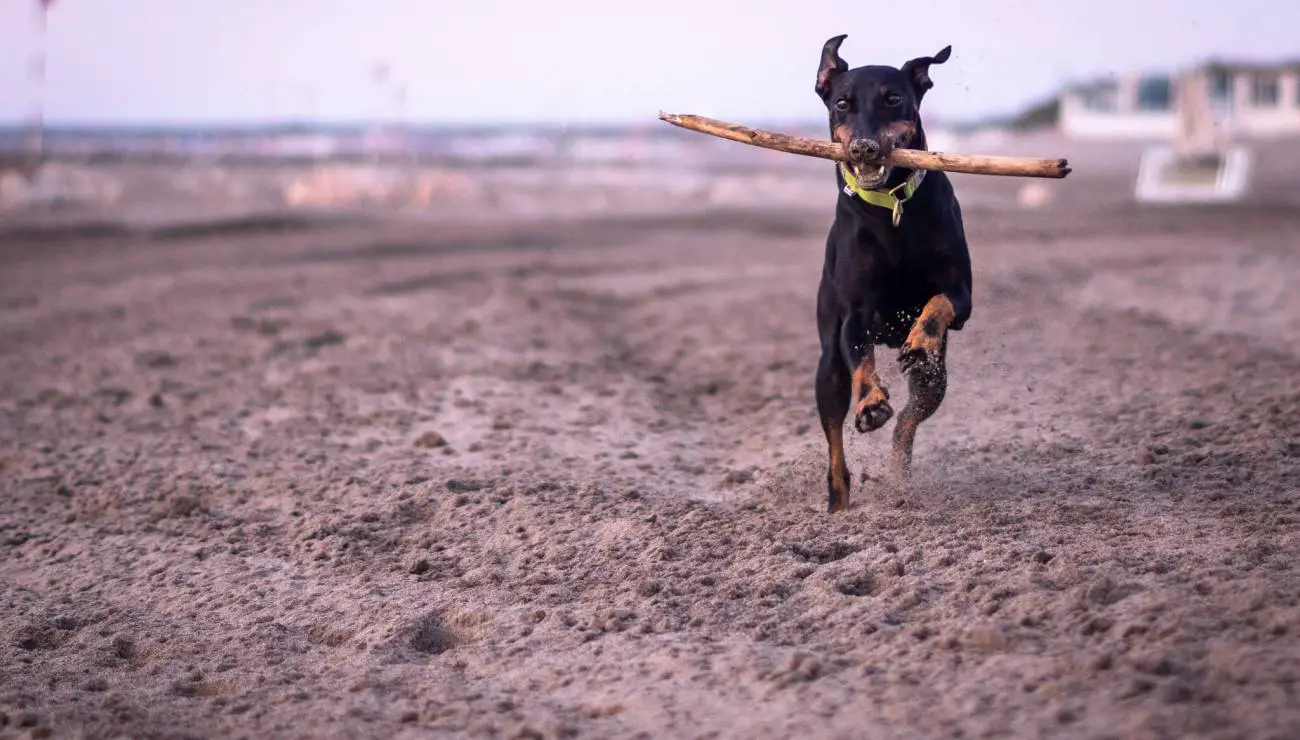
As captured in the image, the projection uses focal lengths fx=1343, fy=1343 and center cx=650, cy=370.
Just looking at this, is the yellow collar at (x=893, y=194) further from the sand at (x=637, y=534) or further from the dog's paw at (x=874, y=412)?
the sand at (x=637, y=534)

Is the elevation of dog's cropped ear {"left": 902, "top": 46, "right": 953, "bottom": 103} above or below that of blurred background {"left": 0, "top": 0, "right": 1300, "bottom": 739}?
above

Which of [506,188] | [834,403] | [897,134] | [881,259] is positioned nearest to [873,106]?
[897,134]

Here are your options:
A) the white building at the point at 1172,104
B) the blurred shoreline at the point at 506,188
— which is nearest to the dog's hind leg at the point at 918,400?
the blurred shoreline at the point at 506,188

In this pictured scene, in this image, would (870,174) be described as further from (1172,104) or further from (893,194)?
(1172,104)

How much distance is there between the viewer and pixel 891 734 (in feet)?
10.9

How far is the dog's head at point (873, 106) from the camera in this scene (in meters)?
4.95

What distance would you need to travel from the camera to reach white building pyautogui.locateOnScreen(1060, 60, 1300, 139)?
2073 inches

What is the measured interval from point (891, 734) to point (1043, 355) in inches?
232

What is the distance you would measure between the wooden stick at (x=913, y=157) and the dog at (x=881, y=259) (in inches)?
3.5

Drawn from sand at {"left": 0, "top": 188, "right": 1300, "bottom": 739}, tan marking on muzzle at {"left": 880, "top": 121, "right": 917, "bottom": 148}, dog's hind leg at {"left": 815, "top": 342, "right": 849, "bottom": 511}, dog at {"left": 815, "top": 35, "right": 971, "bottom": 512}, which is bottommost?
sand at {"left": 0, "top": 188, "right": 1300, "bottom": 739}

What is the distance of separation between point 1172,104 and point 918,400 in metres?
64.4

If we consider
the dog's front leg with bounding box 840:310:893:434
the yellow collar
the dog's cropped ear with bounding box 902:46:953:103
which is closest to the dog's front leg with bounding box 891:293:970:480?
the dog's front leg with bounding box 840:310:893:434

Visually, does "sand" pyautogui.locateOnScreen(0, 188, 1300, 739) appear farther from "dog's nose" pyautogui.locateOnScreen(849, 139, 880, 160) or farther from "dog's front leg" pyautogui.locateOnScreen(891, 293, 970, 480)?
"dog's nose" pyautogui.locateOnScreen(849, 139, 880, 160)

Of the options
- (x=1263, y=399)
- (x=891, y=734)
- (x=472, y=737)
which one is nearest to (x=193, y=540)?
(x=472, y=737)
